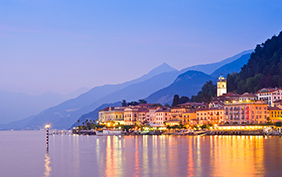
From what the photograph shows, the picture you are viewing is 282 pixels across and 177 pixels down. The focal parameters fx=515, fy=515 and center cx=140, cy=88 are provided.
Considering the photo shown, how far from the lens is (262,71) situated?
15662 cm

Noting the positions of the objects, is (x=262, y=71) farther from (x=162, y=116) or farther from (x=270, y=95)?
(x=162, y=116)

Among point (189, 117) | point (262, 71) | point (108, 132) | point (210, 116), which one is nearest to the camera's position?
point (210, 116)

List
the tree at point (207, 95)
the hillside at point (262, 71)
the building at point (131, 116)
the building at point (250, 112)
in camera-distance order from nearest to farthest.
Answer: the building at point (250, 112)
the hillside at point (262, 71)
the tree at point (207, 95)
the building at point (131, 116)

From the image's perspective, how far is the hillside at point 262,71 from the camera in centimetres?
14688

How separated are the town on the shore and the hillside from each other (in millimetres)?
7151

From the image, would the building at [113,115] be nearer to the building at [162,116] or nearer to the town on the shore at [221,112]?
the town on the shore at [221,112]

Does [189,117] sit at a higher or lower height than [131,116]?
lower

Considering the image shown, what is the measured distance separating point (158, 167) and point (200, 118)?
9334 centimetres

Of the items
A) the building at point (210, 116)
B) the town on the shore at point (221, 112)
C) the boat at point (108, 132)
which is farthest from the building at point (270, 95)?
the boat at point (108, 132)

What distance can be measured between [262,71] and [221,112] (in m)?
33.4

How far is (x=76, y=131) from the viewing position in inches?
7269

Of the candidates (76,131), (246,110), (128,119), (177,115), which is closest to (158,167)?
(246,110)

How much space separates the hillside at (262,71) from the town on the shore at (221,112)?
7151 mm

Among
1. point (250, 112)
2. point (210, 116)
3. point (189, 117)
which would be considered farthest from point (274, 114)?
point (189, 117)
